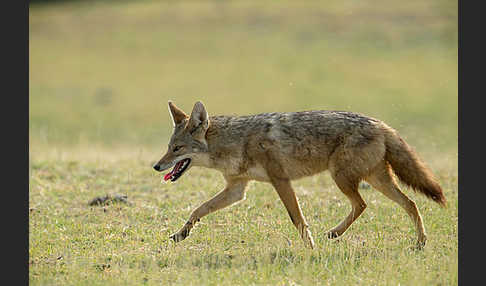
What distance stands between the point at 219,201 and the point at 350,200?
5.92 ft

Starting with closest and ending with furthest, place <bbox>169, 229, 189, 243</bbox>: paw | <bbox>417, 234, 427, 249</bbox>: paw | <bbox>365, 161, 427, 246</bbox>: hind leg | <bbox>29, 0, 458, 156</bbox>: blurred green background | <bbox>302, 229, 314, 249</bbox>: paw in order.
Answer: <bbox>302, 229, 314, 249</bbox>: paw < <bbox>417, 234, 427, 249</bbox>: paw < <bbox>365, 161, 427, 246</bbox>: hind leg < <bbox>169, 229, 189, 243</bbox>: paw < <bbox>29, 0, 458, 156</bbox>: blurred green background

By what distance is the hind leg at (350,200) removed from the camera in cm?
830

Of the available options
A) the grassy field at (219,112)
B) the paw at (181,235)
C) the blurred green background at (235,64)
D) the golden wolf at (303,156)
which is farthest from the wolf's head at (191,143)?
the blurred green background at (235,64)

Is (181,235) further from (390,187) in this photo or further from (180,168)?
(390,187)

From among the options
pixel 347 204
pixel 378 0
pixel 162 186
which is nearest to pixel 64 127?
pixel 162 186

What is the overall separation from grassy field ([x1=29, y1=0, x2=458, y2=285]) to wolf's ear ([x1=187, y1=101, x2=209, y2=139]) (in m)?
1.38

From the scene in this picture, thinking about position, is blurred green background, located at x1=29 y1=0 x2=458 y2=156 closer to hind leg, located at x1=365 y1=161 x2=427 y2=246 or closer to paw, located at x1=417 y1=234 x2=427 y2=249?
hind leg, located at x1=365 y1=161 x2=427 y2=246

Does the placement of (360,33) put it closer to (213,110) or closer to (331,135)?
(213,110)

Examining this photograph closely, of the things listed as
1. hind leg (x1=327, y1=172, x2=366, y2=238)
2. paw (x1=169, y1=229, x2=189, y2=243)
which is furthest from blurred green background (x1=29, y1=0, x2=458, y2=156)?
paw (x1=169, y1=229, x2=189, y2=243)

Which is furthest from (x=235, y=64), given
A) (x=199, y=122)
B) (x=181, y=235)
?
(x=181, y=235)

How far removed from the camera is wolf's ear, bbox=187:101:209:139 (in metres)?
8.74

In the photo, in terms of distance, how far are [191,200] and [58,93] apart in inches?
921

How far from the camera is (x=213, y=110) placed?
2756cm

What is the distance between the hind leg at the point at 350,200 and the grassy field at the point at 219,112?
19cm
